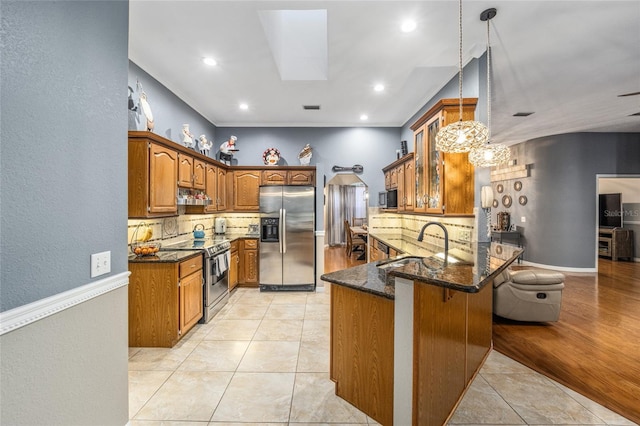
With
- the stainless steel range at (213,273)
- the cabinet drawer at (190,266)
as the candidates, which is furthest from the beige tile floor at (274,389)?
the cabinet drawer at (190,266)

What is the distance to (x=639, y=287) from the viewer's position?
4805mm

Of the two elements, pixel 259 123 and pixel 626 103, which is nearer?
pixel 626 103

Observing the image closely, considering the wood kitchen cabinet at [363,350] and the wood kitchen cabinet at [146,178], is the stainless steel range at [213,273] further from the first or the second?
the wood kitchen cabinet at [363,350]

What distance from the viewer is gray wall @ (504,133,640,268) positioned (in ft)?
19.3

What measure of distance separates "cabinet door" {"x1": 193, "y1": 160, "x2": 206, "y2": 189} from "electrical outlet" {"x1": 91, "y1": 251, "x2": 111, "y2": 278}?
259 cm

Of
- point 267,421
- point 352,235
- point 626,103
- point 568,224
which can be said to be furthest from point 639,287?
point 267,421

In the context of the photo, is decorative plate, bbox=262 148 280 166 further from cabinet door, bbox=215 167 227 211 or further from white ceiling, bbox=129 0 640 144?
cabinet door, bbox=215 167 227 211

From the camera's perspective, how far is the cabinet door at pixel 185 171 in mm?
3598

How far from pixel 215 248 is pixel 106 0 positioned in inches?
112

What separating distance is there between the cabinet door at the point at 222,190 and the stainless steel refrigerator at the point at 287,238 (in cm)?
77

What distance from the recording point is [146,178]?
294 centimetres

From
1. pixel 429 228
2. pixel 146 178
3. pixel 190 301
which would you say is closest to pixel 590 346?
pixel 429 228

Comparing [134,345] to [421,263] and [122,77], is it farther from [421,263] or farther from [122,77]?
[421,263]

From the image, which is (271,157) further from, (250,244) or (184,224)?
(184,224)
